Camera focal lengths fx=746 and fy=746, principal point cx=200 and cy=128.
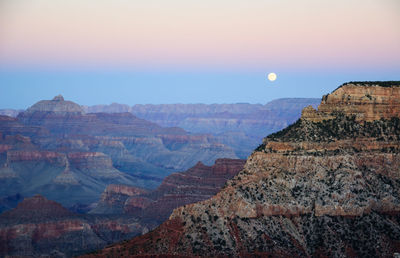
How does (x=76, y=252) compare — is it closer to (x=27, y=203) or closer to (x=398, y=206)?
(x=27, y=203)

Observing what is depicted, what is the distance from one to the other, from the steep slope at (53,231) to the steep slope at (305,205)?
223ft

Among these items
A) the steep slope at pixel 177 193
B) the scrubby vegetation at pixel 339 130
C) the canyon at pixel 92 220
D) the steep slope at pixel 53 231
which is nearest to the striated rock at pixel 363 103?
the scrubby vegetation at pixel 339 130

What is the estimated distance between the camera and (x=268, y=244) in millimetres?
69938

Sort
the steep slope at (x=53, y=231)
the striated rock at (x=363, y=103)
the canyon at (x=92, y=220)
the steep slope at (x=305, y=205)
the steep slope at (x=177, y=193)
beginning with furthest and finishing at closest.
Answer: the steep slope at (x=177, y=193), the canyon at (x=92, y=220), the steep slope at (x=53, y=231), the striated rock at (x=363, y=103), the steep slope at (x=305, y=205)

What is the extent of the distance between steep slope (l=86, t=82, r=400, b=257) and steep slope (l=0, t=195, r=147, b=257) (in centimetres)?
6787

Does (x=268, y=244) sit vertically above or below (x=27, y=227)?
above

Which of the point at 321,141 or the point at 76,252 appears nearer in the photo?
the point at 321,141

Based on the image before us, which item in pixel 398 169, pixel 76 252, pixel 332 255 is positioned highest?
pixel 398 169

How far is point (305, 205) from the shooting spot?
7306 centimetres

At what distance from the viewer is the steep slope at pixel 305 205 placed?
2781 inches

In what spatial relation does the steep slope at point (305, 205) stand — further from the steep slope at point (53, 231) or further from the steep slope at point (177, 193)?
the steep slope at point (177, 193)

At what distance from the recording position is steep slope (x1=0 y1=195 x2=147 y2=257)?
14425cm

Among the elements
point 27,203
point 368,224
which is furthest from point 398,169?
point 27,203

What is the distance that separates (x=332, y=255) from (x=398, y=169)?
43.1 feet
